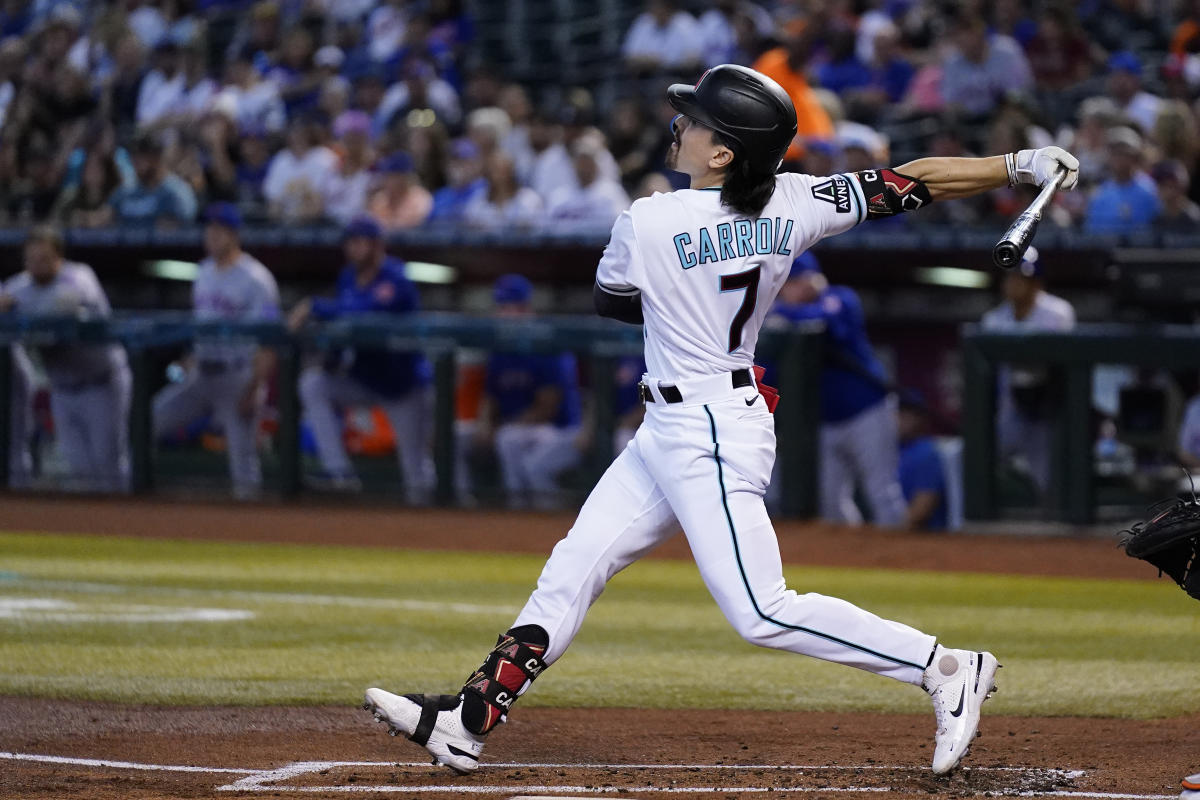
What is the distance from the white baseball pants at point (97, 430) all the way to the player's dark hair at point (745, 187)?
7.98 meters

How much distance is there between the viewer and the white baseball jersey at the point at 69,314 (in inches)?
441

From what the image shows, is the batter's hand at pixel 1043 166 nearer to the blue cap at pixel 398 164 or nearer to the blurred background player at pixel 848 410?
the blurred background player at pixel 848 410

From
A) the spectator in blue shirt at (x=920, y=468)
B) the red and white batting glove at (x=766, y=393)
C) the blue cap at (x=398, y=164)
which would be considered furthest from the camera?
the blue cap at (x=398, y=164)

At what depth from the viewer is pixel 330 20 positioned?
55.2 feet

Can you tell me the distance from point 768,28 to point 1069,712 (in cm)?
982

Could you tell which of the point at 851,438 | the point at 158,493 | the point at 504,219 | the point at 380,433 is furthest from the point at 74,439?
the point at 851,438

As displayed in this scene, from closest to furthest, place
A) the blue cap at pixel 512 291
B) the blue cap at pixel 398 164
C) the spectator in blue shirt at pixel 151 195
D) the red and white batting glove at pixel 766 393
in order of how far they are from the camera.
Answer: the red and white batting glove at pixel 766 393 → the blue cap at pixel 512 291 → the blue cap at pixel 398 164 → the spectator in blue shirt at pixel 151 195

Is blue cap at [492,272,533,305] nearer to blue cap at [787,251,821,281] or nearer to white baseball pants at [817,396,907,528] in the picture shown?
blue cap at [787,251,821,281]

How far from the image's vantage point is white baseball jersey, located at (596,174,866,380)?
152 inches

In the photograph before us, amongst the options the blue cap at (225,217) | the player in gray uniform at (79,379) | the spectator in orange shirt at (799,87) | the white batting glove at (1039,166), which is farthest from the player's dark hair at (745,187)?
the player in gray uniform at (79,379)

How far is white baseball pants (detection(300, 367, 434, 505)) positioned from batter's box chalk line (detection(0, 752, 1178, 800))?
634 cm

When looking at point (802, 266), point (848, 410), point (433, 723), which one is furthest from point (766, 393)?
point (802, 266)

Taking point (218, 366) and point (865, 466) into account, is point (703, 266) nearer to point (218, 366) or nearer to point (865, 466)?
point (865, 466)

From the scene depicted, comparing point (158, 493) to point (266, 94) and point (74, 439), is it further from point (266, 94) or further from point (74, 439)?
point (266, 94)
